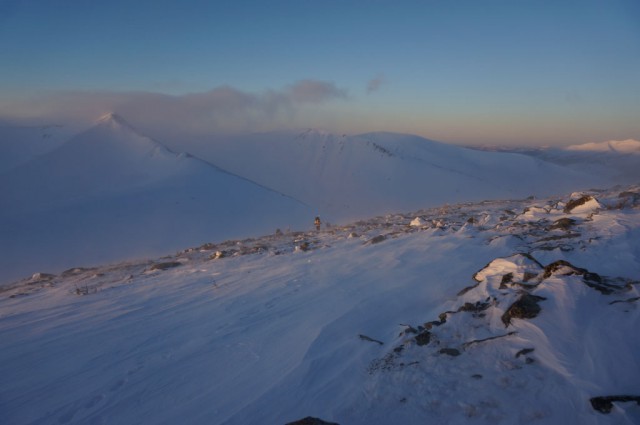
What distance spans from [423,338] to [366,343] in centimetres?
45

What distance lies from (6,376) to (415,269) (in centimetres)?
399

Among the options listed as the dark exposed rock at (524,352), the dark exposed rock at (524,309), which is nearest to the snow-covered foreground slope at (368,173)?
the dark exposed rock at (524,309)

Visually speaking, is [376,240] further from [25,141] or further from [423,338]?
[25,141]

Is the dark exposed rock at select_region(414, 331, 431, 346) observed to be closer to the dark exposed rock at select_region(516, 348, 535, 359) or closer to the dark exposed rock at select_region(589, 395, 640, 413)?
the dark exposed rock at select_region(516, 348, 535, 359)

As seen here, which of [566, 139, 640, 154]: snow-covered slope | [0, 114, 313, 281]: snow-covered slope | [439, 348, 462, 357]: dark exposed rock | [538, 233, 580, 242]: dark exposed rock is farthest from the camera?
[566, 139, 640, 154]: snow-covered slope

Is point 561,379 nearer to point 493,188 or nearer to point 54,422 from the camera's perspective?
point 54,422

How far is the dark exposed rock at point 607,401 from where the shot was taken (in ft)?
5.33

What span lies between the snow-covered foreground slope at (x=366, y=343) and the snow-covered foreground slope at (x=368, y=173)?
14746 mm

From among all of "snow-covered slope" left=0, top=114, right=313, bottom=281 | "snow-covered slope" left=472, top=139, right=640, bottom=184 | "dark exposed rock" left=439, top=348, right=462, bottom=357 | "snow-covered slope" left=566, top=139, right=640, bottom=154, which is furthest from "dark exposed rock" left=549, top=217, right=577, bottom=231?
"snow-covered slope" left=566, top=139, right=640, bottom=154

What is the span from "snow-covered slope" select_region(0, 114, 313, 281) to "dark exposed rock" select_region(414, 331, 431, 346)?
36.1 ft

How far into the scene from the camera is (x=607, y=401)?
166 cm

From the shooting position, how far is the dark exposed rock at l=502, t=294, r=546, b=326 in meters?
2.42

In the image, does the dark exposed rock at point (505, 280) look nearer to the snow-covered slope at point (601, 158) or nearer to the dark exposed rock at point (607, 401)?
the dark exposed rock at point (607, 401)

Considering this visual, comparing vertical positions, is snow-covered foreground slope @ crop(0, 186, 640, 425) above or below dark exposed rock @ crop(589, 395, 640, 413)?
below
